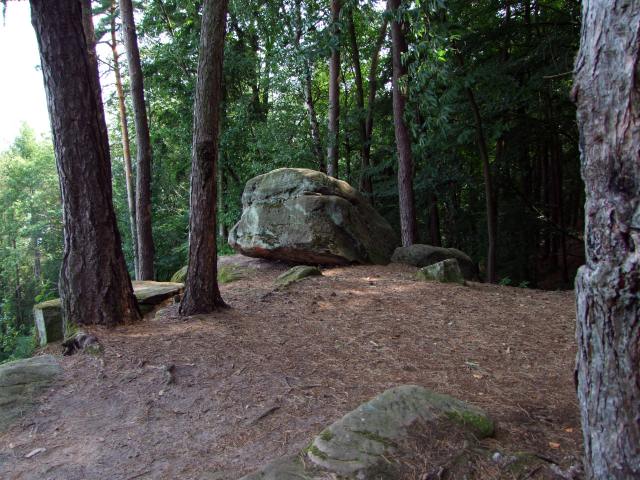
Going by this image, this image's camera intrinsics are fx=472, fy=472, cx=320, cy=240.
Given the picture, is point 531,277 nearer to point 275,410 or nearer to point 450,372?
point 450,372

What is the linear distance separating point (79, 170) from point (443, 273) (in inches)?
214

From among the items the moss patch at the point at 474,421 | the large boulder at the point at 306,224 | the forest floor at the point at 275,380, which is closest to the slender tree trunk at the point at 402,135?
the large boulder at the point at 306,224

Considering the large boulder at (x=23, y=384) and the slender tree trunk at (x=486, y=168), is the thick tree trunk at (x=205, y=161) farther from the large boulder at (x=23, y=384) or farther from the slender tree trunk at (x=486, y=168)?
the slender tree trunk at (x=486, y=168)

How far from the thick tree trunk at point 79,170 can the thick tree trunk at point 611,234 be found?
508cm

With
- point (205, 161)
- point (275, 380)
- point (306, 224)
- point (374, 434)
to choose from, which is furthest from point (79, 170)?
point (374, 434)

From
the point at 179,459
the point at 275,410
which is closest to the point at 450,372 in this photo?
the point at 275,410

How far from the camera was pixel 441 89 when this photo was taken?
35.4 ft

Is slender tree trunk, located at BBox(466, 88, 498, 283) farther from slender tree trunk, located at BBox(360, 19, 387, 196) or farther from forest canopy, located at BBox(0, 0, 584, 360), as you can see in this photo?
slender tree trunk, located at BBox(360, 19, 387, 196)

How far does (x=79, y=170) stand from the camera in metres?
5.43

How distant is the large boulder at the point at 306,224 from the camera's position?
29.4 feet

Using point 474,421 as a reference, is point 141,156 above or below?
above

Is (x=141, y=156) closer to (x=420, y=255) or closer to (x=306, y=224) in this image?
(x=306, y=224)

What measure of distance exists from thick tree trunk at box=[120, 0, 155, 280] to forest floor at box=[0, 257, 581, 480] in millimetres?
5743

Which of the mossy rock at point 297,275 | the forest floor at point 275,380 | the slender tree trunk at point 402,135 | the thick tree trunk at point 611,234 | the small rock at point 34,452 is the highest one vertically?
the slender tree trunk at point 402,135
